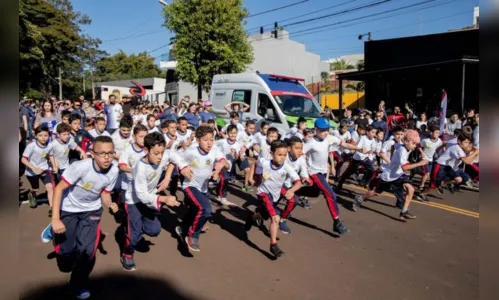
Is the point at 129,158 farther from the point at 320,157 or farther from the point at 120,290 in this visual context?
the point at 320,157

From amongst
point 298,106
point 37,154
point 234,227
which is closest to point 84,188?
point 234,227

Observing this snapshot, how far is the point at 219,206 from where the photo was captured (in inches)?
289

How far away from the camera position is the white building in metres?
35.0

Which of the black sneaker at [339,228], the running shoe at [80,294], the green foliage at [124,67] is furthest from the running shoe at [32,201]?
the green foliage at [124,67]

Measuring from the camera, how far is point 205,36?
2230 cm

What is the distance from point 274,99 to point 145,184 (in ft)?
26.1

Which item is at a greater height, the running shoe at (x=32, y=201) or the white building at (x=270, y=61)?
the white building at (x=270, y=61)

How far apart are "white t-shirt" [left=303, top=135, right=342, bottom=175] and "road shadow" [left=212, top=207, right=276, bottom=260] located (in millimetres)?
1443

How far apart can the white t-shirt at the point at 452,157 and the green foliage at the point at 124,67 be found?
57536 millimetres

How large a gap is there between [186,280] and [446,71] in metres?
17.5

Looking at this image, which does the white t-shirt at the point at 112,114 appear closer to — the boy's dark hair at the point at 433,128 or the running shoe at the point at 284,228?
the running shoe at the point at 284,228

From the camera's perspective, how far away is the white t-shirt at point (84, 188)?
4.02m
